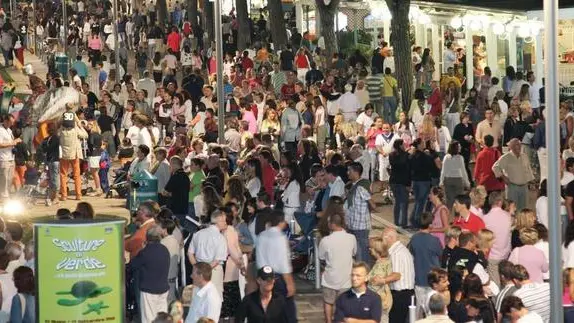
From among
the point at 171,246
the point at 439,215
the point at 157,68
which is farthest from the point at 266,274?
the point at 157,68

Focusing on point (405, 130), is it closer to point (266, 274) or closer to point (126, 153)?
point (126, 153)

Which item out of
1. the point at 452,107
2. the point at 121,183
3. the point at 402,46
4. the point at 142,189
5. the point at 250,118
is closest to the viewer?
the point at 142,189

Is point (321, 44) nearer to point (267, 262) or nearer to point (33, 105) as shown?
point (33, 105)

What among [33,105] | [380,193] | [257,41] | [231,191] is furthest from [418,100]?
[257,41]

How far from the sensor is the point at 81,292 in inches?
695

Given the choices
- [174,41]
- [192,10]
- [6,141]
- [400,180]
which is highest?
[192,10]

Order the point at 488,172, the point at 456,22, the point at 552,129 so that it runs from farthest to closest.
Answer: the point at 456,22 < the point at 488,172 < the point at 552,129

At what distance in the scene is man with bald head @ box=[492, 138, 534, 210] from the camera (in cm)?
2628

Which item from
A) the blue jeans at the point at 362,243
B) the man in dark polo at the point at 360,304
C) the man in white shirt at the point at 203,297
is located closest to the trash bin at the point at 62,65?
the blue jeans at the point at 362,243

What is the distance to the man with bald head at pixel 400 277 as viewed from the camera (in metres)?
19.4

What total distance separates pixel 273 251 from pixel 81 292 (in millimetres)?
3032

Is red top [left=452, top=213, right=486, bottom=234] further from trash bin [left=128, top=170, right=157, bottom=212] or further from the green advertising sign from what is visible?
trash bin [left=128, top=170, right=157, bottom=212]

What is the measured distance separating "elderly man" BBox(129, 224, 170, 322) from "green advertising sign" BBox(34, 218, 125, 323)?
2.09m

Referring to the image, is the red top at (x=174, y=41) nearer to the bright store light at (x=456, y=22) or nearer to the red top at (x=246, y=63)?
the red top at (x=246, y=63)
